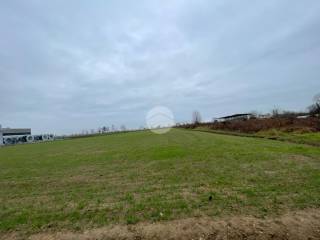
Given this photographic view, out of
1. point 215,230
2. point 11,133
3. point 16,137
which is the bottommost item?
point 215,230

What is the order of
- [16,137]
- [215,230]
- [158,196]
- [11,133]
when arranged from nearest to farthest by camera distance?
1. [215,230]
2. [158,196]
3. [16,137]
4. [11,133]

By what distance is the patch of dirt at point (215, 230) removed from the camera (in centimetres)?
404

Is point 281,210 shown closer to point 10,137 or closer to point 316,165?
point 316,165

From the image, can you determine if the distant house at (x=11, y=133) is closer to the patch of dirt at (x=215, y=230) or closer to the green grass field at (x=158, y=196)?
the green grass field at (x=158, y=196)

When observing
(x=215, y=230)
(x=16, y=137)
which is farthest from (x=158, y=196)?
(x=16, y=137)

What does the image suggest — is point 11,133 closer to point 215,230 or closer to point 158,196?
point 158,196

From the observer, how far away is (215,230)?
168 inches

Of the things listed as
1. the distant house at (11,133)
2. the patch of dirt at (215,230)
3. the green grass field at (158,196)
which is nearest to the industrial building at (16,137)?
the distant house at (11,133)

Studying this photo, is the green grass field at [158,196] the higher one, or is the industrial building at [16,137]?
the industrial building at [16,137]

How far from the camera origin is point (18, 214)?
593cm

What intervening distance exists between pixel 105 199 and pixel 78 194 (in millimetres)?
1353

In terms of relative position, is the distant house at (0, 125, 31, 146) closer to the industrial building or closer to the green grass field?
the industrial building

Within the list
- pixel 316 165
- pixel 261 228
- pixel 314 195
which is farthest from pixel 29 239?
pixel 316 165

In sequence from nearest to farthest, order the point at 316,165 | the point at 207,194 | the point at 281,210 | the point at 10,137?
the point at 281,210 < the point at 207,194 < the point at 316,165 < the point at 10,137
